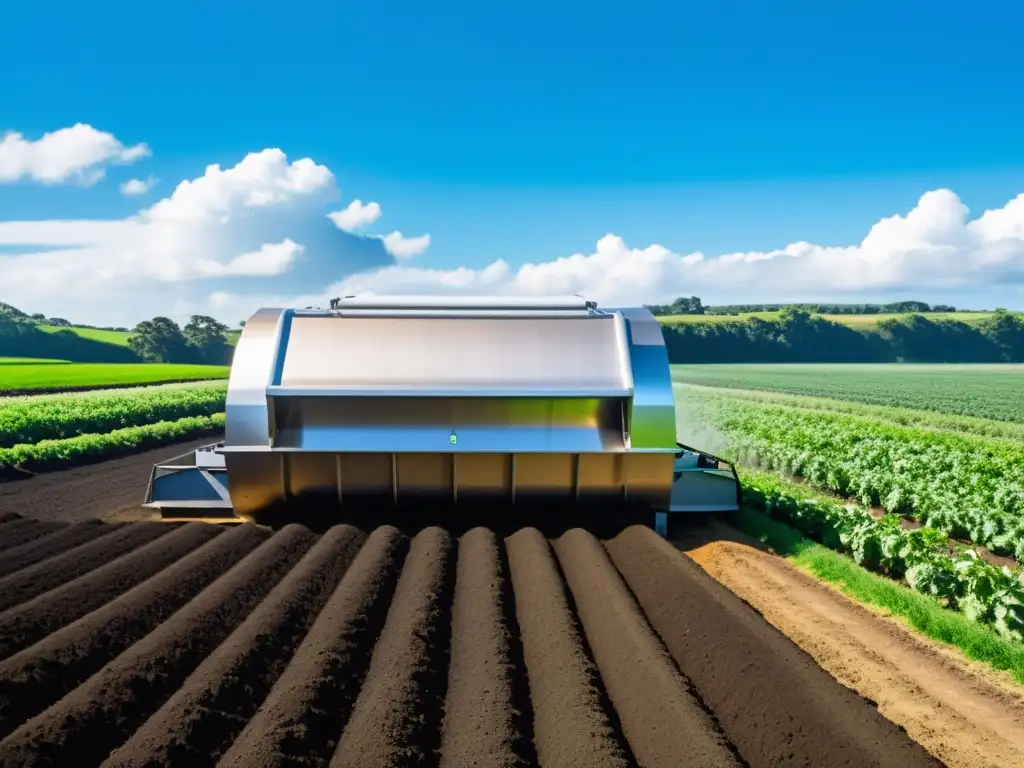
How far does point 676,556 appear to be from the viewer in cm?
662

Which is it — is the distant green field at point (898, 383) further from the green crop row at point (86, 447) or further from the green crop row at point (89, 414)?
the green crop row at point (89, 414)

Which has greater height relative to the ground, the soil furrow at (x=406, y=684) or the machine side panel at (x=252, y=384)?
the machine side panel at (x=252, y=384)

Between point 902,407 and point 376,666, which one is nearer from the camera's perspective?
point 376,666

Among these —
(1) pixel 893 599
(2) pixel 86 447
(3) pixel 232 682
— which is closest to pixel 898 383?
(1) pixel 893 599

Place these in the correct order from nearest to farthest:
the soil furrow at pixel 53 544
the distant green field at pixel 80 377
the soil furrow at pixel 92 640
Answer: the soil furrow at pixel 92 640 → the soil furrow at pixel 53 544 → the distant green field at pixel 80 377

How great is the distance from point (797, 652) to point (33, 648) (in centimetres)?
484

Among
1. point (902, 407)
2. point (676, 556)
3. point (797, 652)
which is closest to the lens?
point (797, 652)

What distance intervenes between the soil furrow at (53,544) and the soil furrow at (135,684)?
6.82 ft

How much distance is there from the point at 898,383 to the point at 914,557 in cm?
4402

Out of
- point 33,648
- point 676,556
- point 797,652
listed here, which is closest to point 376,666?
point 33,648

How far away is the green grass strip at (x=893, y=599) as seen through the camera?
6.08 metres

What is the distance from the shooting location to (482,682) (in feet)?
13.9

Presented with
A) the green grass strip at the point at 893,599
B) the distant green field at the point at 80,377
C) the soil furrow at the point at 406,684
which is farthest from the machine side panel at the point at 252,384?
the distant green field at the point at 80,377

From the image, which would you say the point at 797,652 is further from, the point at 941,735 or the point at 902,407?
the point at 902,407
